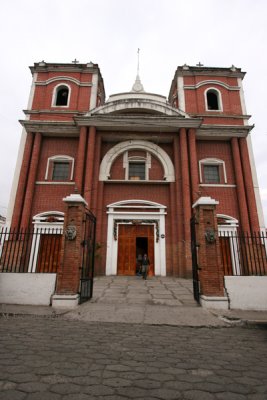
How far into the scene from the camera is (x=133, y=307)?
6.41 m

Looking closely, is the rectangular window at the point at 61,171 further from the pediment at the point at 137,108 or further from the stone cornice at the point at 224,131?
the stone cornice at the point at 224,131

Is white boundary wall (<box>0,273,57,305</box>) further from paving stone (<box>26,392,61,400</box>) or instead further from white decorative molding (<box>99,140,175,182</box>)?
white decorative molding (<box>99,140,175,182</box>)

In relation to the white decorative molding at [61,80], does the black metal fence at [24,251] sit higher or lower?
lower

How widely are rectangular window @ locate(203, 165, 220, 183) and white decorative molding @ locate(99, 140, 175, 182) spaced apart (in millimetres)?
2237

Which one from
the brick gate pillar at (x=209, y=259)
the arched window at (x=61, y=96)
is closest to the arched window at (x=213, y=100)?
the arched window at (x=61, y=96)

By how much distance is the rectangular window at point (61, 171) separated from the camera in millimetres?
15281

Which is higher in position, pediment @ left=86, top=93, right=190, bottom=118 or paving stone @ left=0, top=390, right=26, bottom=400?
pediment @ left=86, top=93, right=190, bottom=118

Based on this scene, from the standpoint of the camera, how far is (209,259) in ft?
22.7

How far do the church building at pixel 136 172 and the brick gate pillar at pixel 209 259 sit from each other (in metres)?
5.52

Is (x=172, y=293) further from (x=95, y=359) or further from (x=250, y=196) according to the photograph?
(x=250, y=196)

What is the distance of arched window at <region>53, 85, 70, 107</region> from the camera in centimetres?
1730

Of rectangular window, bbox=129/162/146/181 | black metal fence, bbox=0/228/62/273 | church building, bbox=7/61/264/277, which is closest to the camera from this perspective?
black metal fence, bbox=0/228/62/273

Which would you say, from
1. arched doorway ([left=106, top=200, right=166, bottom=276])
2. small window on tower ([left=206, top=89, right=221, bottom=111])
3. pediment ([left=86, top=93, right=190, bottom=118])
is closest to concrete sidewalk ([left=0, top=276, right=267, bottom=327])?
arched doorway ([left=106, top=200, right=166, bottom=276])

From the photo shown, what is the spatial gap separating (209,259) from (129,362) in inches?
174
